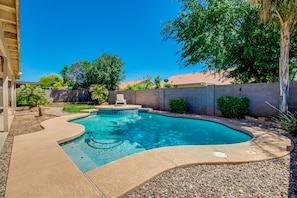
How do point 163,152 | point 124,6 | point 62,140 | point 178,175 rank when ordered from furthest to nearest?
point 124,6 < point 62,140 < point 163,152 < point 178,175

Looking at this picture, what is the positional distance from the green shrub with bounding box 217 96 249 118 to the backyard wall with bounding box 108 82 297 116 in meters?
0.37

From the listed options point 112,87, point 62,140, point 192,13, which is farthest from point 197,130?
point 112,87

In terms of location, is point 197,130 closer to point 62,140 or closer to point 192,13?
point 62,140

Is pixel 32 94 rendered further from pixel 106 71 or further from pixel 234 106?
pixel 234 106

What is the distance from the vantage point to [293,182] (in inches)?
92.9

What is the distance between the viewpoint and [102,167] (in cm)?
280

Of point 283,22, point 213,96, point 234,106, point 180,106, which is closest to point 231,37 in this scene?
point 283,22

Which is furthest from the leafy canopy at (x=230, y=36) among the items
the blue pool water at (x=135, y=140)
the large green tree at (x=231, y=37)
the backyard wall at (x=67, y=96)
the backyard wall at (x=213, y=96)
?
the backyard wall at (x=67, y=96)

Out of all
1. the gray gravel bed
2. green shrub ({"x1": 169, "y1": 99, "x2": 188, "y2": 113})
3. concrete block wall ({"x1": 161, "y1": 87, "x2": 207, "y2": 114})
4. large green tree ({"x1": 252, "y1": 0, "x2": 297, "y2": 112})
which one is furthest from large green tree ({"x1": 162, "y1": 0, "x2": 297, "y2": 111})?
the gray gravel bed

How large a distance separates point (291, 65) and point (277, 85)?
3.97m

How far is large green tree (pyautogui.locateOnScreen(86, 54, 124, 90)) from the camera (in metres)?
19.0

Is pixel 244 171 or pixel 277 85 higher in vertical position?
pixel 277 85

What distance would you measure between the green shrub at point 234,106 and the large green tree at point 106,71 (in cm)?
1385

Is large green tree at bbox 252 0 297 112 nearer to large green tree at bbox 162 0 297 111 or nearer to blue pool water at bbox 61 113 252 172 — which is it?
large green tree at bbox 162 0 297 111
